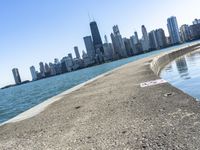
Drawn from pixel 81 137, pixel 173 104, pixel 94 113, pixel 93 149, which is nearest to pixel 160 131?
pixel 93 149

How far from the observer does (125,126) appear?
6.71m

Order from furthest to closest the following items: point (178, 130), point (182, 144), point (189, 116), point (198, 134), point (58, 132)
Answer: point (58, 132) → point (189, 116) → point (178, 130) → point (198, 134) → point (182, 144)

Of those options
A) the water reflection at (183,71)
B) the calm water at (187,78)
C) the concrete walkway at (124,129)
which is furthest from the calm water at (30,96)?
the concrete walkway at (124,129)

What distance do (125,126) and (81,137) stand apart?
0.99 m

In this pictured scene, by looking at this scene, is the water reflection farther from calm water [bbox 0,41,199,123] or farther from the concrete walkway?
calm water [bbox 0,41,199,123]

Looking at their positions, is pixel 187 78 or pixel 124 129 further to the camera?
pixel 187 78

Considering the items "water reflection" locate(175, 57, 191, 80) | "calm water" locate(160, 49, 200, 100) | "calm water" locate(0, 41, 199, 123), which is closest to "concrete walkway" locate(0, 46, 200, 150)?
"calm water" locate(160, 49, 200, 100)

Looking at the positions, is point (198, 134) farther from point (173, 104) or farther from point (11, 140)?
point (11, 140)

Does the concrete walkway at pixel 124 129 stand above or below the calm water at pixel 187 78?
above

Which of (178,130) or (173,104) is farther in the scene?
(173,104)

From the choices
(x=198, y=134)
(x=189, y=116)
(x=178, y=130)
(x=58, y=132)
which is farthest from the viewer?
(x=58, y=132)

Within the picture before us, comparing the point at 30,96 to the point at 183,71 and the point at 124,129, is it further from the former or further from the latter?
the point at 124,129

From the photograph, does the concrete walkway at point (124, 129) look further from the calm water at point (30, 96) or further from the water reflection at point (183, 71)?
the calm water at point (30, 96)

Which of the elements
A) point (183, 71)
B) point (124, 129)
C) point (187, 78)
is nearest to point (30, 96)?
point (183, 71)
